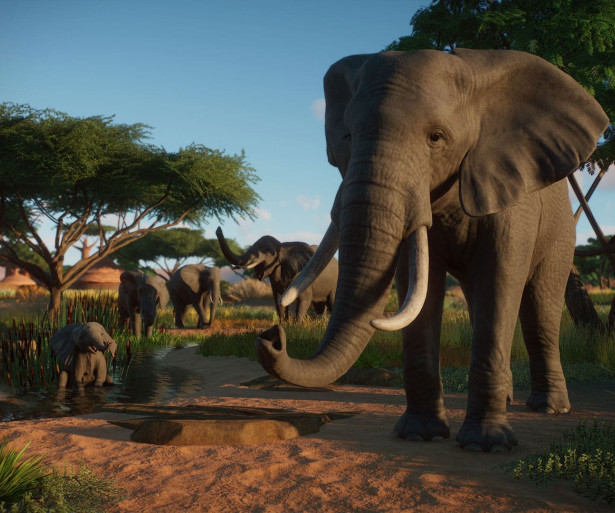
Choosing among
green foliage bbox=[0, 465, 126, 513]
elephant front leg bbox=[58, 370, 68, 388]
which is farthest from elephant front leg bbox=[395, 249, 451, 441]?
elephant front leg bbox=[58, 370, 68, 388]

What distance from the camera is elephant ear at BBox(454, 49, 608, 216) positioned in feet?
12.7

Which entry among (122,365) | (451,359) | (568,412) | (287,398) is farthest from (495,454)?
(122,365)

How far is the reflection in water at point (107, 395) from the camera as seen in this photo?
6523 millimetres

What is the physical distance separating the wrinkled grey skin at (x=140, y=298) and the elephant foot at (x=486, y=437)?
10305 mm

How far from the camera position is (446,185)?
3.91 metres

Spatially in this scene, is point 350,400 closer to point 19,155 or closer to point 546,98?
point 546,98

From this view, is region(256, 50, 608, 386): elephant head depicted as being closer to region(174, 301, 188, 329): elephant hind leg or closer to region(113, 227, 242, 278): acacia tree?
region(174, 301, 188, 329): elephant hind leg

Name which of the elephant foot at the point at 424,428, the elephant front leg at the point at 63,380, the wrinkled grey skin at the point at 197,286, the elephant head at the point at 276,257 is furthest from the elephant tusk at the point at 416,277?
the wrinkled grey skin at the point at 197,286

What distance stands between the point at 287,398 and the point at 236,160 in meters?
16.2

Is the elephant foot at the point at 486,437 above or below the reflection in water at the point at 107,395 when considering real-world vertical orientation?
above

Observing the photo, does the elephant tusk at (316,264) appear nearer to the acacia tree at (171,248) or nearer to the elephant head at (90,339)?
the elephant head at (90,339)

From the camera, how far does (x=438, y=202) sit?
4.08 meters

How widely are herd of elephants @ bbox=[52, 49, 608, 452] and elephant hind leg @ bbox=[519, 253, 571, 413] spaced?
14.8 inches

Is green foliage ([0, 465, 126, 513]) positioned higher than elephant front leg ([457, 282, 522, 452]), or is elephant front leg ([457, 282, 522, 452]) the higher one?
elephant front leg ([457, 282, 522, 452])
